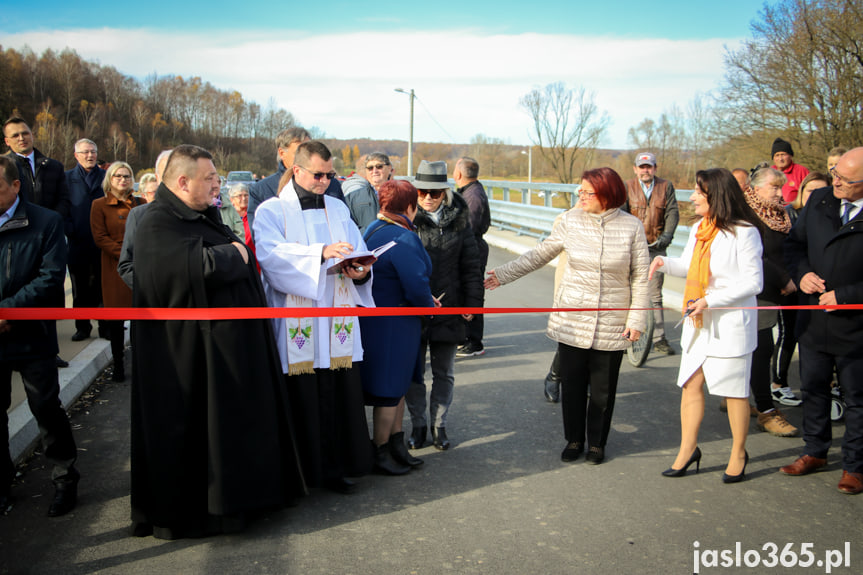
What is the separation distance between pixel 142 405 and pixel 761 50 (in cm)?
2321

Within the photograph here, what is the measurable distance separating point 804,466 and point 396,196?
3058 millimetres

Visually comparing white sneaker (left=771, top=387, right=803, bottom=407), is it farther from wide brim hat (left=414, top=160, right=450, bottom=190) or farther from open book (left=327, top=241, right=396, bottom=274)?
open book (left=327, top=241, right=396, bottom=274)

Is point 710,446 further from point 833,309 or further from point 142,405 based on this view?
point 142,405

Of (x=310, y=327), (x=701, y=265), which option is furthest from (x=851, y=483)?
(x=310, y=327)

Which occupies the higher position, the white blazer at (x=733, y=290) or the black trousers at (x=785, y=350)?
the white blazer at (x=733, y=290)

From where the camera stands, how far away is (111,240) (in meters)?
6.55

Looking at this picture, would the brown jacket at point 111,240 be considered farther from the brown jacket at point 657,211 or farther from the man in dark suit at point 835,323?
the man in dark suit at point 835,323

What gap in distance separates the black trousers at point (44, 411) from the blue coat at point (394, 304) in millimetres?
1757

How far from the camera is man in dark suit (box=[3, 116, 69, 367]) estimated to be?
21.2ft

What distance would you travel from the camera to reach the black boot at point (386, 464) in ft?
14.7

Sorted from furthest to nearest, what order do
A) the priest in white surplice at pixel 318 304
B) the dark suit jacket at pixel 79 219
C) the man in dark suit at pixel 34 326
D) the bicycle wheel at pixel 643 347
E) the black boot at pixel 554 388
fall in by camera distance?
the dark suit jacket at pixel 79 219 < the bicycle wheel at pixel 643 347 < the black boot at pixel 554 388 < the priest in white surplice at pixel 318 304 < the man in dark suit at pixel 34 326

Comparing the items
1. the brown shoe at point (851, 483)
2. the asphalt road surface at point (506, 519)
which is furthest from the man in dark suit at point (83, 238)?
the brown shoe at point (851, 483)

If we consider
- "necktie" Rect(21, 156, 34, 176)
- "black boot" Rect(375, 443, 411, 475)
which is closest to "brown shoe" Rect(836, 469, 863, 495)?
"black boot" Rect(375, 443, 411, 475)

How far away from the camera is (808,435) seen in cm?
448
